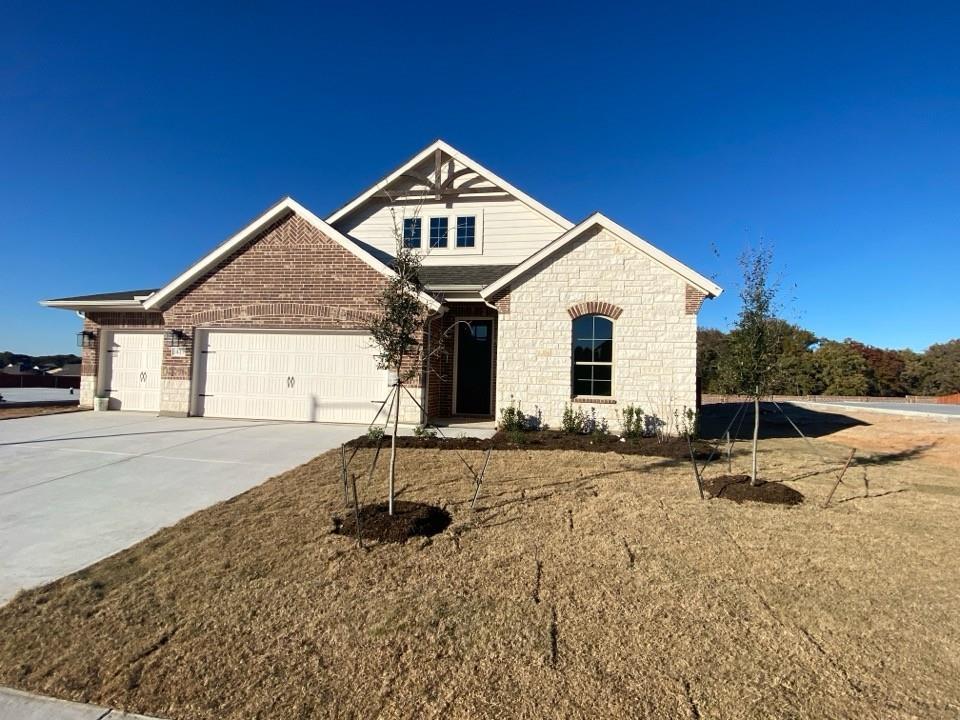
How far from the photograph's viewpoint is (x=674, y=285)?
11.2 m

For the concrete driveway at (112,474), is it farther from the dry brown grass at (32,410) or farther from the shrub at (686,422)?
the shrub at (686,422)

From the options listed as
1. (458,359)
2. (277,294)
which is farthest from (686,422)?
(277,294)

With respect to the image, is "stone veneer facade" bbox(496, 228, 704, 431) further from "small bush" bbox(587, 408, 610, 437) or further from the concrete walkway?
the concrete walkway

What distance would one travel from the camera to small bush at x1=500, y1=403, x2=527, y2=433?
11.4 m

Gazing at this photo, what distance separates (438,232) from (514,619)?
44.1ft

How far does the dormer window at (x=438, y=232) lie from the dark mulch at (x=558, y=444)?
23.9 ft

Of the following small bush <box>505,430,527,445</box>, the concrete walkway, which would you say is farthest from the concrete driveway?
small bush <box>505,430,527,445</box>

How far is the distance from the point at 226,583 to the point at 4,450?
26.0 ft

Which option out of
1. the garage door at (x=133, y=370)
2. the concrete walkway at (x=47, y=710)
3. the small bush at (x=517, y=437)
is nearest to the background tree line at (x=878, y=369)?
the small bush at (x=517, y=437)

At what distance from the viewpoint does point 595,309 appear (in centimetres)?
1148

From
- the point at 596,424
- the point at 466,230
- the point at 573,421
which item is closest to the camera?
the point at 573,421

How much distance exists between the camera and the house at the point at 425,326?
1130cm

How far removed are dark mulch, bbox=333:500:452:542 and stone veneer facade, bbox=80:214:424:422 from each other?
6.44m

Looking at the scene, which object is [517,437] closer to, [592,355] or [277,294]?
[592,355]
